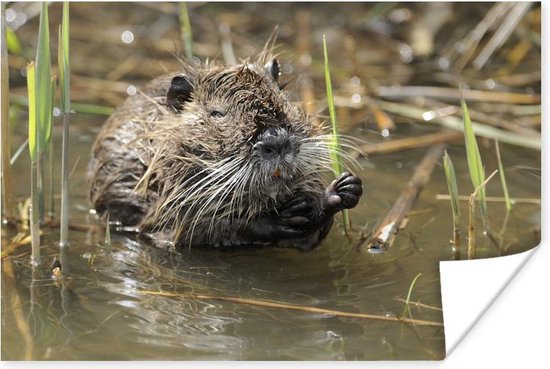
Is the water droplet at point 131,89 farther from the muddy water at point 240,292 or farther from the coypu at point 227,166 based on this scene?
the coypu at point 227,166

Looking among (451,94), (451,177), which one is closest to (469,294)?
(451,177)

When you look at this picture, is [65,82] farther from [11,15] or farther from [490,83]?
[490,83]

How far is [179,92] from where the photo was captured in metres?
3.67

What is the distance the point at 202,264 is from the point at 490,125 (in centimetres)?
213

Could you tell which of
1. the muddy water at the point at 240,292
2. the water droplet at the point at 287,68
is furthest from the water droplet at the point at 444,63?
the muddy water at the point at 240,292

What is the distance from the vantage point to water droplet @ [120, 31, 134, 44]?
6.57 m

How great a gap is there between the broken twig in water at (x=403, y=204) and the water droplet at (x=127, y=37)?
8.51 ft

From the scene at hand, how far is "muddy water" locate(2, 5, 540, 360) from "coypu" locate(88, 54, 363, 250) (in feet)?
0.46

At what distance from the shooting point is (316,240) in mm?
3658

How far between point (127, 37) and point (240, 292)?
367 centimetres

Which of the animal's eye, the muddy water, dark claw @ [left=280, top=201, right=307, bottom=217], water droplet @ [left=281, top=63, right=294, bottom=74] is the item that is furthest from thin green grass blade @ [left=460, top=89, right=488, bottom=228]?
water droplet @ [left=281, top=63, right=294, bottom=74]

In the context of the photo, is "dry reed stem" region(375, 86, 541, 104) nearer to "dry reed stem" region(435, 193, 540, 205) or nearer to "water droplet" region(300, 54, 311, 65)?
"water droplet" region(300, 54, 311, 65)

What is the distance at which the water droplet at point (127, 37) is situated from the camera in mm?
6574

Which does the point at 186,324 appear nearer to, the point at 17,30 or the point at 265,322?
the point at 265,322
